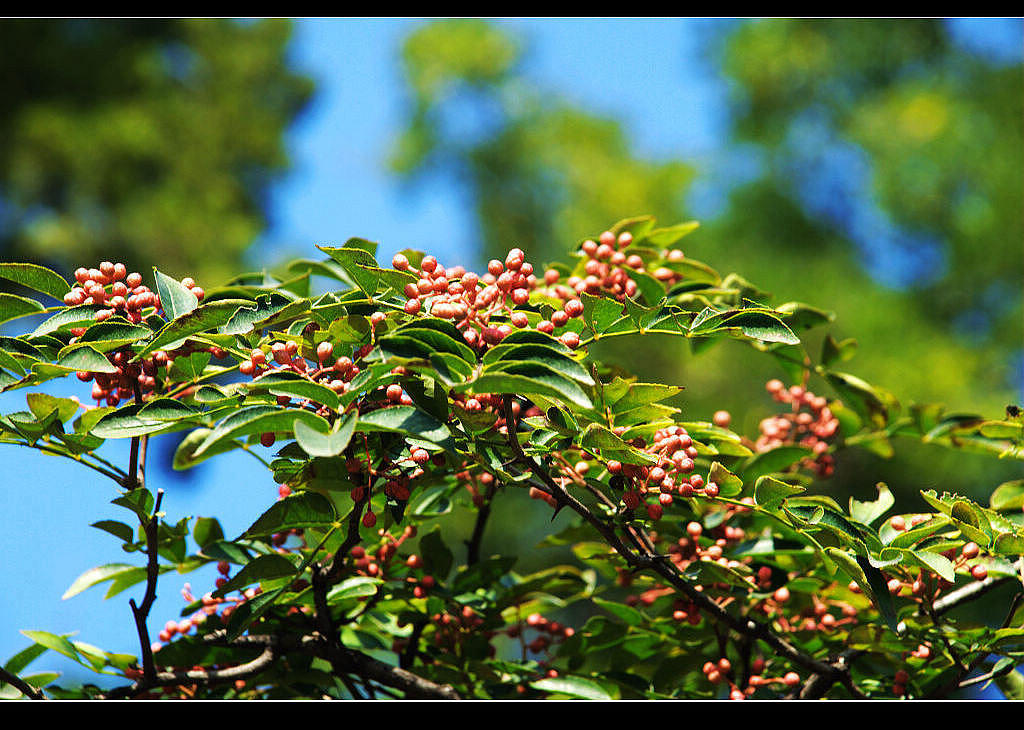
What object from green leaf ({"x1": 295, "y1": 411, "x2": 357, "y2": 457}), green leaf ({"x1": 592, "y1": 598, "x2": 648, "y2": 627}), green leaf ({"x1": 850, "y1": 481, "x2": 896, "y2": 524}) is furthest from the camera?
green leaf ({"x1": 592, "y1": 598, "x2": 648, "y2": 627})

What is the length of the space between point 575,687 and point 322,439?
0.43 meters

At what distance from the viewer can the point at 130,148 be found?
9.79 meters

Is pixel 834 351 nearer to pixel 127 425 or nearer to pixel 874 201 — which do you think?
pixel 127 425

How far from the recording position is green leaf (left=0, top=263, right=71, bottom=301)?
29.5 inches

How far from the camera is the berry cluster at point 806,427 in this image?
120 centimetres

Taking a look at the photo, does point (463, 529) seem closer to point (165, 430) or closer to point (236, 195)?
point (236, 195)

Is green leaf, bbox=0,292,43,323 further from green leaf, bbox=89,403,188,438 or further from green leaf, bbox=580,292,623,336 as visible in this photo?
green leaf, bbox=580,292,623,336

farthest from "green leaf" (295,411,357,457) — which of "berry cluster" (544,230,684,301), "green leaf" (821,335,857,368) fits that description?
"green leaf" (821,335,857,368)

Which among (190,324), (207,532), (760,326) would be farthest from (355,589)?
(760,326)

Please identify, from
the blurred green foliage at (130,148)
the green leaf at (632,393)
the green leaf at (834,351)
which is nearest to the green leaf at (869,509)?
the green leaf at (632,393)

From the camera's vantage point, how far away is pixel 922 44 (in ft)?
29.4

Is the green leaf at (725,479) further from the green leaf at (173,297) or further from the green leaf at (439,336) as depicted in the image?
the green leaf at (173,297)

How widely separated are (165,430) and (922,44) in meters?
9.57
